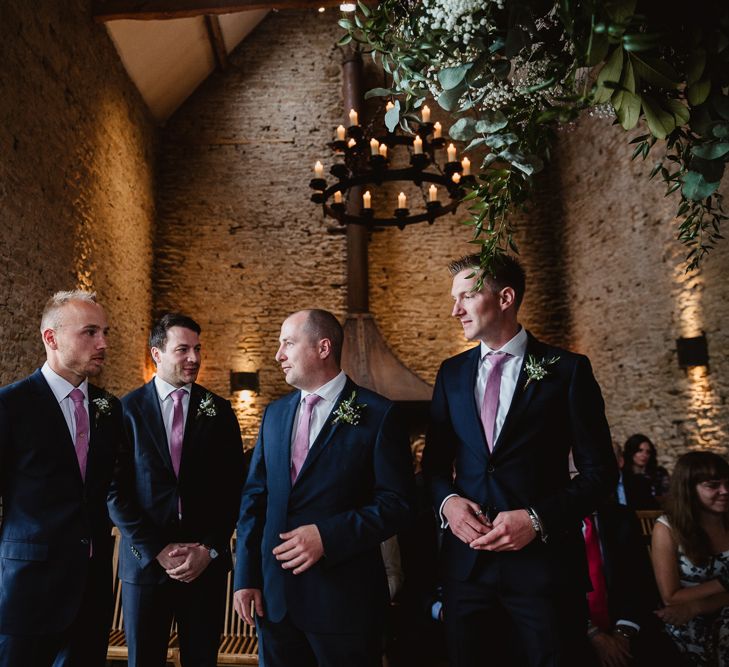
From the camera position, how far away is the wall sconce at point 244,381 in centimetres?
827

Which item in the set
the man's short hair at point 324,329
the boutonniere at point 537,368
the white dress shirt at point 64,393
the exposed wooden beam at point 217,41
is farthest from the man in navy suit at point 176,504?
the exposed wooden beam at point 217,41

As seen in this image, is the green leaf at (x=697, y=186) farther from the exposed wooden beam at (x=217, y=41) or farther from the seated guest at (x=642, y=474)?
the exposed wooden beam at (x=217, y=41)

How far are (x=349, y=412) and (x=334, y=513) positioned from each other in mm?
315

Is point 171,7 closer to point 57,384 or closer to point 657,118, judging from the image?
point 57,384

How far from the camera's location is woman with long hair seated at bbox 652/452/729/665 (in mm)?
2451

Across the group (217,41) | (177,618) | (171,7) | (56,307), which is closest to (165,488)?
(177,618)

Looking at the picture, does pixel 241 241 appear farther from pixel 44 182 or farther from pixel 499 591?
pixel 499 591

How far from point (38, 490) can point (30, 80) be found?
4422 mm

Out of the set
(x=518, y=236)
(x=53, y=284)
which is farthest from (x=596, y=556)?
(x=518, y=236)

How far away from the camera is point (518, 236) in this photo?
8984mm

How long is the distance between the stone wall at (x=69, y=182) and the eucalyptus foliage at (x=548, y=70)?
442 centimetres

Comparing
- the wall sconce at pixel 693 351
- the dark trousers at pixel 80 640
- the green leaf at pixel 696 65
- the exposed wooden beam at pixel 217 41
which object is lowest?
the dark trousers at pixel 80 640

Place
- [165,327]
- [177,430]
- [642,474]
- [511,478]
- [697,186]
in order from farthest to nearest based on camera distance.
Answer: [642,474]
[165,327]
[177,430]
[511,478]
[697,186]

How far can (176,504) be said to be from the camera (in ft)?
7.53
